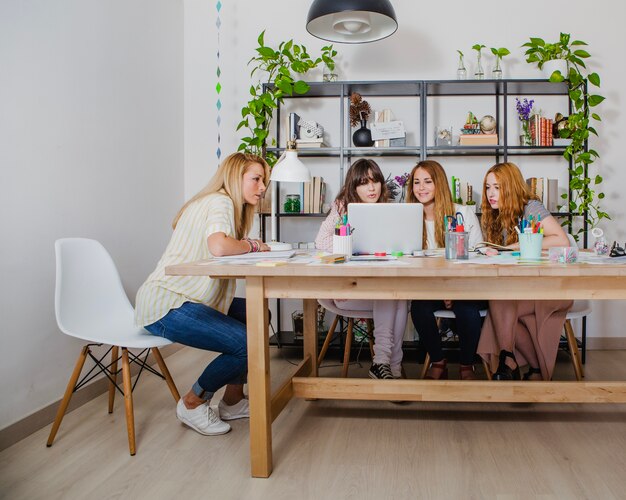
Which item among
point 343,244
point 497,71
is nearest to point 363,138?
point 497,71

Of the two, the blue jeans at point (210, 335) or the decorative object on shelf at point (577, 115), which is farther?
Result: the decorative object on shelf at point (577, 115)

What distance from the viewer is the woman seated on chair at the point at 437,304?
2436mm

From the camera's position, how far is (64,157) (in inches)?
92.5

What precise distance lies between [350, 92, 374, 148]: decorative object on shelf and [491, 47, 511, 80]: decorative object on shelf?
2.87 feet

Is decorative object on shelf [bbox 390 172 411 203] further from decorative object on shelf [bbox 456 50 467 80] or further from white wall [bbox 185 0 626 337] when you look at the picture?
decorative object on shelf [bbox 456 50 467 80]

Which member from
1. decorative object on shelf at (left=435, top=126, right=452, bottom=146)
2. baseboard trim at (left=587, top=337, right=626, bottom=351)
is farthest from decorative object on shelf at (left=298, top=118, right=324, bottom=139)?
baseboard trim at (left=587, top=337, right=626, bottom=351)

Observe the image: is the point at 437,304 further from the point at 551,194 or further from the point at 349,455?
the point at 551,194

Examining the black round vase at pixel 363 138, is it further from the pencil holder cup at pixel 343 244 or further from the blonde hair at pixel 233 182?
the pencil holder cup at pixel 343 244

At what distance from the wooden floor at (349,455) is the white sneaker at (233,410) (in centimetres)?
4

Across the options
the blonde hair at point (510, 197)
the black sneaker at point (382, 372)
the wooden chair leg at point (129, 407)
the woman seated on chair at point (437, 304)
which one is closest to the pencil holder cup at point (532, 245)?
the woman seated on chair at point (437, 304)

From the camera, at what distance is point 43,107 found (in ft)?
7.27

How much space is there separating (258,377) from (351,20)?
5.88 ft

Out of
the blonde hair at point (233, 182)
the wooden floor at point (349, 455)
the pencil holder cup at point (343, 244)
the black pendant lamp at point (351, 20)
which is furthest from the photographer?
the black pendant lamp at point (351, 20)

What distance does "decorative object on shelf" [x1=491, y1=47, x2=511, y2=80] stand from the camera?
3.35 metres
